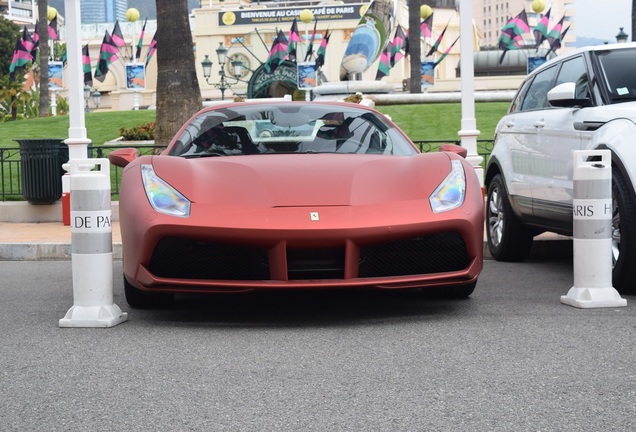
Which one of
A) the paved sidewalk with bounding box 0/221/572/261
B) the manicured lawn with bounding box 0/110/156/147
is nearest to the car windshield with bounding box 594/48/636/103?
the paved sidewalk with bounding box 0/221/572/261

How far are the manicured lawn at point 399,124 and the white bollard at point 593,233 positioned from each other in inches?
786

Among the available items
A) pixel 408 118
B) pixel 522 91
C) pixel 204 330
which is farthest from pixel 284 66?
pixel 204 330

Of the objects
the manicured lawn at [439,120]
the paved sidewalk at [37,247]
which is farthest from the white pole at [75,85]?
the manicured lawn at [439,120]

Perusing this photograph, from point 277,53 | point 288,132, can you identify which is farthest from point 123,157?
point 277,53

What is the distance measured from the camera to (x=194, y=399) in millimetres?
4031

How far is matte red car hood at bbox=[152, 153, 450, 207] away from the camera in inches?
227

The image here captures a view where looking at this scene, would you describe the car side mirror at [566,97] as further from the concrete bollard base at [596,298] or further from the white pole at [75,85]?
the white pole at [75,85]

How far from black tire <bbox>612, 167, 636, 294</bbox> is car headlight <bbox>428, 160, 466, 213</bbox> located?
4.36ft

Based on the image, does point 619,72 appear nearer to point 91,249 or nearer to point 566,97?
point 566,97

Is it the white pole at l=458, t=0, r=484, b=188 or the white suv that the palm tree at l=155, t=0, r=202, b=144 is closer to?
the white pole at l=458, t=0, r=484, b=188

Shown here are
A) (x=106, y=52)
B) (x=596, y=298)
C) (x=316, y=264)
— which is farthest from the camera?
(x=106, y=52)

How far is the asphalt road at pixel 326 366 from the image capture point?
12.3 feet

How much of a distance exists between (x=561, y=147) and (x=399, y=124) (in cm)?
2149

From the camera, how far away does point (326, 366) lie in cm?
464
